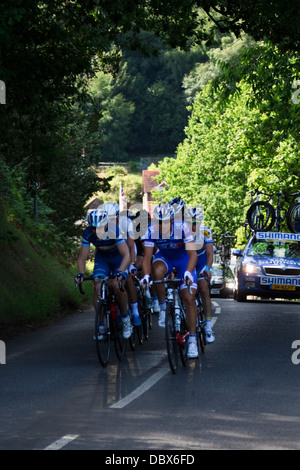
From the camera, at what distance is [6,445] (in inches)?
284

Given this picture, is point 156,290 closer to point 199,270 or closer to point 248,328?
point 199,270

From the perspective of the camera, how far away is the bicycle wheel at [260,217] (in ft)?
76.8

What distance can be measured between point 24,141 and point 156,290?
4.02m

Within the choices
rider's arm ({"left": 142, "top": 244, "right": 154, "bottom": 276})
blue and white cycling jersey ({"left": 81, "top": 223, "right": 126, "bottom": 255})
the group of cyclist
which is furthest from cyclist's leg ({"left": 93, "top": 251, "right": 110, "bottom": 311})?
rider's arm ({"left": 142, "top": 244, "right": 154, "bottom": 276})

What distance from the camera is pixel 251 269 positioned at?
70.6 feet

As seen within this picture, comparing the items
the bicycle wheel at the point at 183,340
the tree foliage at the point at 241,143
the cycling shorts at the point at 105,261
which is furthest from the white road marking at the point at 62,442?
the tree foliage at the point at 241,143

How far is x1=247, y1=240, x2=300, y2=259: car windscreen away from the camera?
2206 cm

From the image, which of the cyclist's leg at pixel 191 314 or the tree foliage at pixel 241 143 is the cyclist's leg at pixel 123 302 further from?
the tree foliage at pixel 241 143

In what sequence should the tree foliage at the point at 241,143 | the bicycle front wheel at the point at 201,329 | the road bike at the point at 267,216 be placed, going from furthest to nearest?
the road bike at the point at 267,216
the tree foliage at the point at 241,143
the bicycle front wheel at the point at 201,329

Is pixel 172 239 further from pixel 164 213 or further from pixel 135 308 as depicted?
pixel 135 308

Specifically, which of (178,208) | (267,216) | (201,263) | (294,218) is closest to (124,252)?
(178,208)

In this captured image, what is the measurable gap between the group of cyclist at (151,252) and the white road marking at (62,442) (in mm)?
4005

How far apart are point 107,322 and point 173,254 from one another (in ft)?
4.42

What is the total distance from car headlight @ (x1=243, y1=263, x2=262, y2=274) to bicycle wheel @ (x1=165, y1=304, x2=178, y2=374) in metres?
10.2
